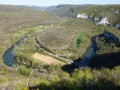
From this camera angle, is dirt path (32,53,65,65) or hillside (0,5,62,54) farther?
hillside (0,5,62,54)

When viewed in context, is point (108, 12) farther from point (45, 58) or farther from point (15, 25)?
point (45, 58)

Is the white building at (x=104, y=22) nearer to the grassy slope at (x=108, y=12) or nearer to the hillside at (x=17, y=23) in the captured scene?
the grassy slope at (x=108, y=12)

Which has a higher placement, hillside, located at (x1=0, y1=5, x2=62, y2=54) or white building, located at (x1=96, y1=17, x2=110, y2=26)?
white building, located at (x1=96, y1=17, x2=110, y2=26)

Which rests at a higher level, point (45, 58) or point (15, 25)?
point (45, 58)

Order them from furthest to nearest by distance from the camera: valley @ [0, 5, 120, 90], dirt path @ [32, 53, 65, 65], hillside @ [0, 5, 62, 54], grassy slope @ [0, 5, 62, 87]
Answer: hillside @ [0, 5, 62, 54]
grassy slope @ [0, 5, 62, 87]
dirt path @ [32, 53, 65, 65]
valley @ [0, 5, 120, 90]

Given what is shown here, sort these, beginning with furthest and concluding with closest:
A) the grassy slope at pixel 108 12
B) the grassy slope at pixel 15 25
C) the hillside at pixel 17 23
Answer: the grassy slope at pixel 108 12 → the hillside at pixel 17 23 → the grassy slope at pixel 15 25

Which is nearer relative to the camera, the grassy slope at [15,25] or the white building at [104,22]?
the grassy slope at [15,25]

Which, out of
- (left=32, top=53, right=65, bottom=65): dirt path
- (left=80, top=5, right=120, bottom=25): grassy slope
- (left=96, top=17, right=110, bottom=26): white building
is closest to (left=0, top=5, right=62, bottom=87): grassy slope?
(left=32, top=53, right=65, bottom=65): dirt path

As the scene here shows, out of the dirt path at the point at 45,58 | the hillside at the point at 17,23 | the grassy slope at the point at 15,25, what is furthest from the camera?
the hillside at the point at 17,23

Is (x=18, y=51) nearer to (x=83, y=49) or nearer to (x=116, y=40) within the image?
(x=83, y=49)

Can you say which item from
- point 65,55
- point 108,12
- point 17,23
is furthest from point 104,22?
point 65,55

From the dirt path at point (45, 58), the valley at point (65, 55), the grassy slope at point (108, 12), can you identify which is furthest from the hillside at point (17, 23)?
the dirt path at point (45, 58)

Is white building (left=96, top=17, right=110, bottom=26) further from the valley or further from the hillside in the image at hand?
the hillside

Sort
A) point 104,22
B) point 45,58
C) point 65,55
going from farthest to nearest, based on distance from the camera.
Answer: point 104,22 < point 65,55 < point 45,58
